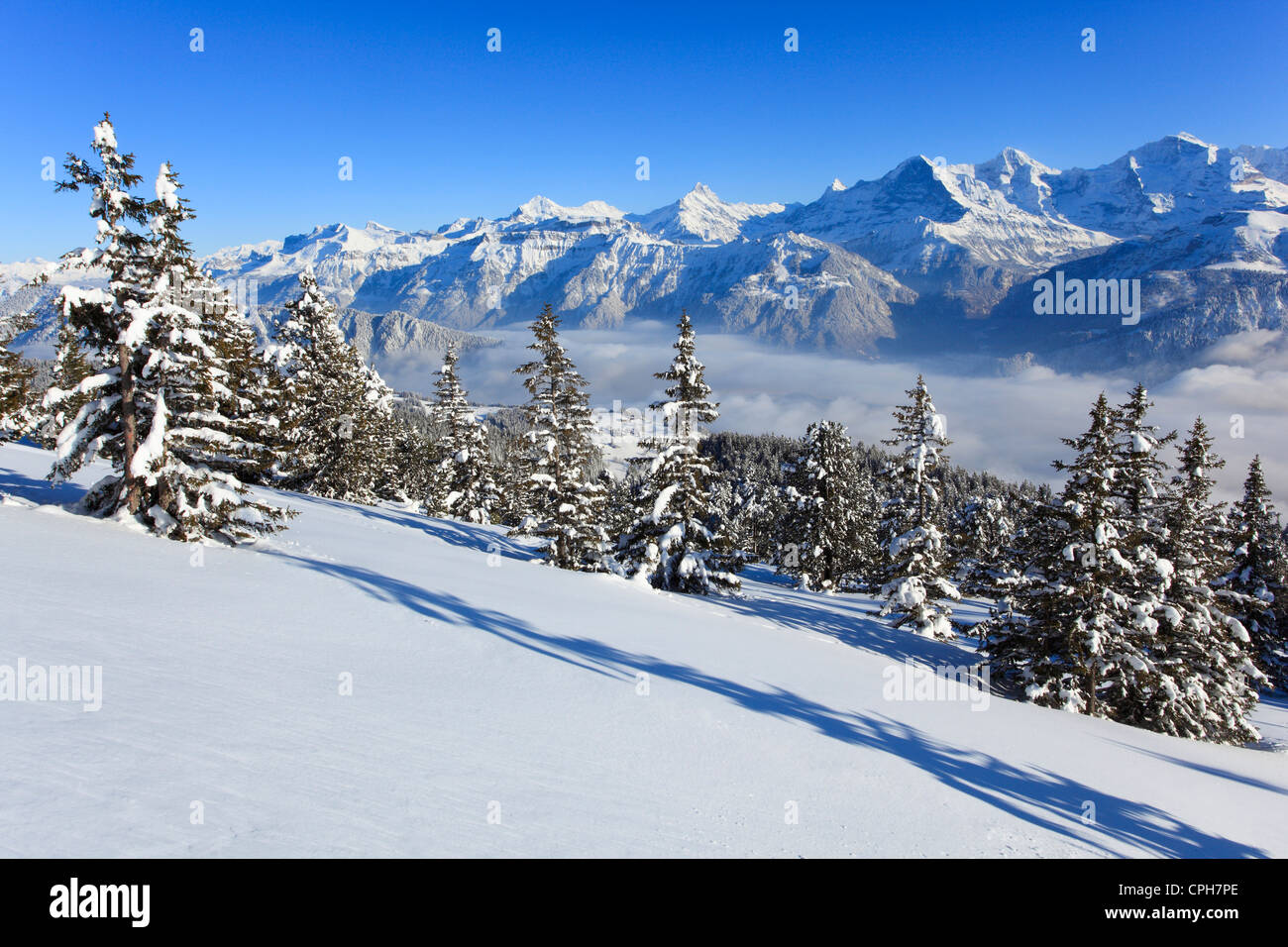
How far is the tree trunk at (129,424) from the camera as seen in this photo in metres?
14.5

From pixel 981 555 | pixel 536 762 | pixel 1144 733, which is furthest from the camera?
pixel 981 555

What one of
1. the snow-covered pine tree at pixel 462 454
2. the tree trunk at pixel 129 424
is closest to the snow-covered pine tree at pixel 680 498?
the tree trunk at pixel 129 424

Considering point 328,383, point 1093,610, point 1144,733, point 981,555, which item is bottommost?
point 981,555

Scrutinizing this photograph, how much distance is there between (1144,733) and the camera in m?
16.6

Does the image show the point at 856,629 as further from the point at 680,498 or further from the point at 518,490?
the point at 518,490

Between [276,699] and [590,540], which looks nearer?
[276,699]

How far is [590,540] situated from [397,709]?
20723 millimetres

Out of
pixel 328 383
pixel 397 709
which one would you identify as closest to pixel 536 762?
pixel 397 709

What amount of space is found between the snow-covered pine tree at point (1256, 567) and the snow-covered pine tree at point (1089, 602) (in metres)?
25.3

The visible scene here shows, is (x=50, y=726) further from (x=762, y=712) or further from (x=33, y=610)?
(x=762, y=712)

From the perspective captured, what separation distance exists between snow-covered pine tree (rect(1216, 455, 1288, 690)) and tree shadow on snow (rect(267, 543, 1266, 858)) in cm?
3835

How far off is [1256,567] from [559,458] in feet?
151

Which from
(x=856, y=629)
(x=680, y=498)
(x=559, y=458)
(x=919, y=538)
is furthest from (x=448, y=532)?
(x=919, y=538)

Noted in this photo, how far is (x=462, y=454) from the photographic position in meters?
42.8
